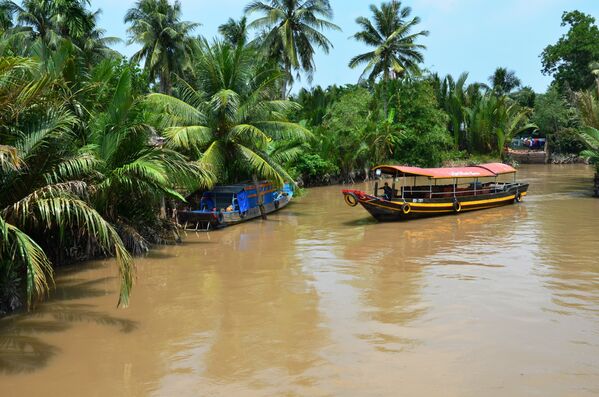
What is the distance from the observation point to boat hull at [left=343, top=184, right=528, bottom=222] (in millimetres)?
16781

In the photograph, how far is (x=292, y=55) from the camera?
29.4 meters

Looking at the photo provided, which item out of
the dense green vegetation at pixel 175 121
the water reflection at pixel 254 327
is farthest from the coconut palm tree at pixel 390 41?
the water reflection at pixel 254 327

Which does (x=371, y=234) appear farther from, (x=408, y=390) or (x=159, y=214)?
(x=408, y=390)

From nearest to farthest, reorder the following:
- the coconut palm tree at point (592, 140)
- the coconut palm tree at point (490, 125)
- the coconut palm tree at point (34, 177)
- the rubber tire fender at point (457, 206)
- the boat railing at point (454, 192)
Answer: the coconut palm tree at point (34, 177) → the rubber tire fender at point (457, 206) → the boat railing at point (454, 192) → the coconut palm tree at point (592, 140) → the coconut palm tree at point (490, 125)

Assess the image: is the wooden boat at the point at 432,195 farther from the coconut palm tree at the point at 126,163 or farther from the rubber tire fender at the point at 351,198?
the coconut palm tree at the point at 126,163

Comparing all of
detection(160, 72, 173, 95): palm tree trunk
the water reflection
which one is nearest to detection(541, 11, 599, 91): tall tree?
detection(160, 72, 173, 95): palm tree trunk

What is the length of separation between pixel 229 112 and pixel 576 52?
1696 inches

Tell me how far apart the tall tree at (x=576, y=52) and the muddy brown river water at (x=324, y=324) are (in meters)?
39.8

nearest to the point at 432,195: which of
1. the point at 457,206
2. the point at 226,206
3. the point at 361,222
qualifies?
the point at 457,206

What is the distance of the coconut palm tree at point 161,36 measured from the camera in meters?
33.5

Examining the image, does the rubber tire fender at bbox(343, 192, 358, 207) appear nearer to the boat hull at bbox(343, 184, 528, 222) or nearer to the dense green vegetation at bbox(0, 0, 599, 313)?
the boat hull at bbox(343, 184, 528, 222)

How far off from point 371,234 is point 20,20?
23.1 meters

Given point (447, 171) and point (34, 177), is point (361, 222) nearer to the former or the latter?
point (447, 171)

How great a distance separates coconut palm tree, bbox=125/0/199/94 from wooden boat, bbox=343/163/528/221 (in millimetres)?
20666
